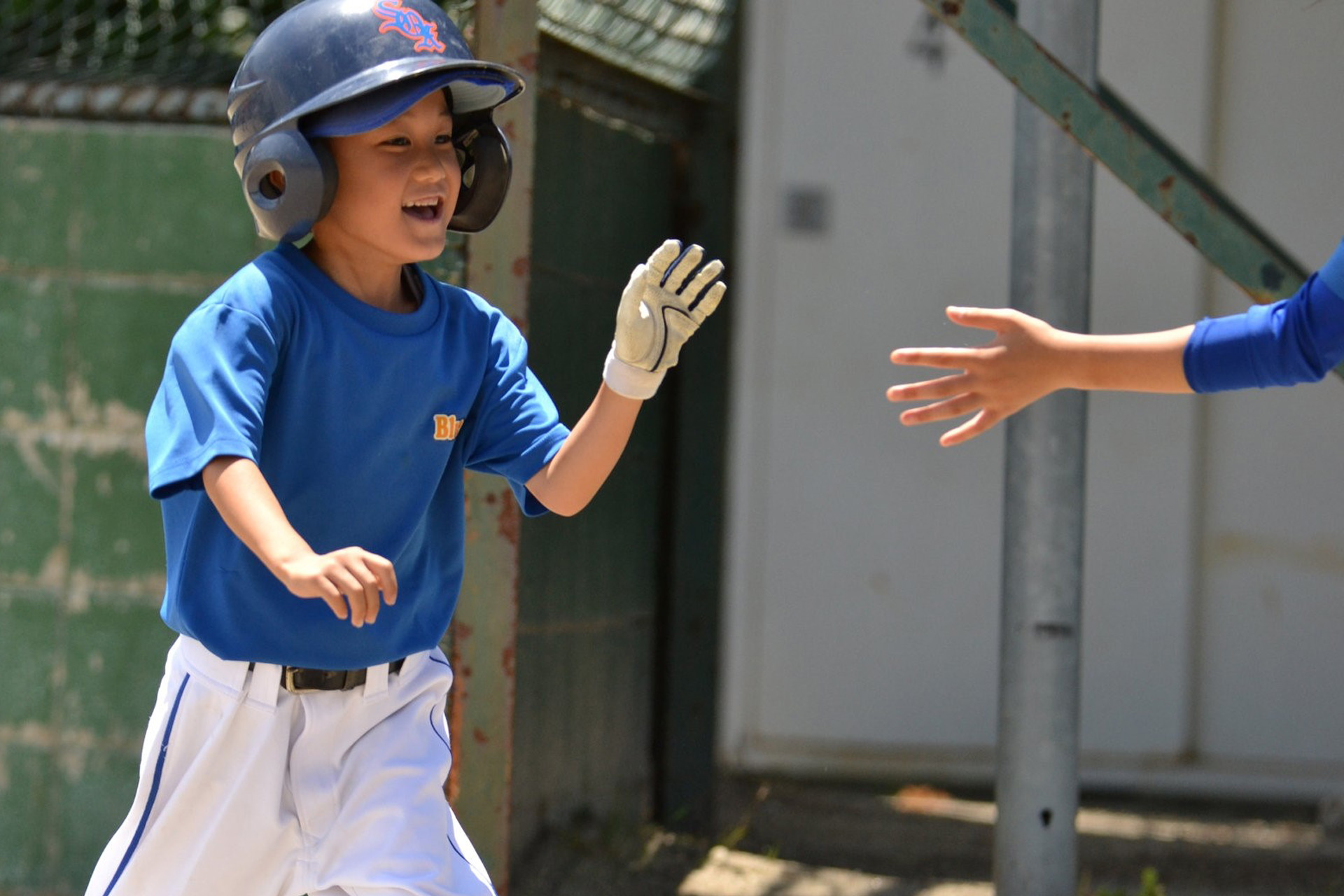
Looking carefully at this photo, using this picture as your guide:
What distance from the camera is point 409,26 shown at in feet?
8.05

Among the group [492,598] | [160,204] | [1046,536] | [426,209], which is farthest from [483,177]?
[1046,536]

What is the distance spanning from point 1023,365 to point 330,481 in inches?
39.3

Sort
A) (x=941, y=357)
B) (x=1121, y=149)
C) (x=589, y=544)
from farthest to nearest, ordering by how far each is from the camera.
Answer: (x=589, y=544) < (x=1121, y=149) < (x=941, y=357)

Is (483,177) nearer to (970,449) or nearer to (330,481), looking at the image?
(330,481)

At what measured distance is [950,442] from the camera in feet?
8.00

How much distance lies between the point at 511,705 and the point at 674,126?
1959mm

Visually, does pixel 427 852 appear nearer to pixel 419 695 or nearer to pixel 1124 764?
pixel 419 695

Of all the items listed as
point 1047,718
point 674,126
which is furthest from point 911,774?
point 674,126

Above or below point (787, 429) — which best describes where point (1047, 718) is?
below

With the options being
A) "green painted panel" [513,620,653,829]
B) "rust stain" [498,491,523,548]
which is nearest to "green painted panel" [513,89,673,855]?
"green painted panel" [513,620,653,829]

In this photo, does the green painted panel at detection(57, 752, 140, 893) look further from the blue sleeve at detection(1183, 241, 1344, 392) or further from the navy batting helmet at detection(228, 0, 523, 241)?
the blue sleeve at detection(1183, 241, 1344, 392)

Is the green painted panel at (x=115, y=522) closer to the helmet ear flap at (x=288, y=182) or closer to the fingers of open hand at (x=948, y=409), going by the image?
the helmet ear flap at (x=288, y=182)

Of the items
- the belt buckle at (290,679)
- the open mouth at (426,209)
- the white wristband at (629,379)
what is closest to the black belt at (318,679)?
the belt buckle at (290,679)

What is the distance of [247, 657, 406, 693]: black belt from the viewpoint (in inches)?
94.7
